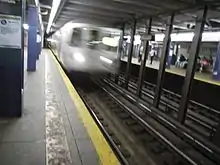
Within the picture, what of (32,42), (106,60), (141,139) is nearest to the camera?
(141,139)

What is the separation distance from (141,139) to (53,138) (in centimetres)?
281

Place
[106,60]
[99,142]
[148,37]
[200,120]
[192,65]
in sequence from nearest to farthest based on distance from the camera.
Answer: [99,142] → [192,65] → [200,120] → [148,37] → [106,60]

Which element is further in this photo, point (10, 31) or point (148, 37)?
point (148, 37)

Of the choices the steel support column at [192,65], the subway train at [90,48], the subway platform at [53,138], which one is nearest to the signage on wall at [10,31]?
the subway platform at [53,138]

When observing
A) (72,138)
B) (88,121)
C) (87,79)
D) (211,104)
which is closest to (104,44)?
(87,79)

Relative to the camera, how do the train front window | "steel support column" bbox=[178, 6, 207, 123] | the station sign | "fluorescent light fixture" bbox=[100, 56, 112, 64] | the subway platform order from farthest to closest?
"fluorescent light fixture" bbox=[100, 56, 112, 64], the train front window, the station sign, "steel support column" bbox=[178, 6, 207, 123], the subway platform

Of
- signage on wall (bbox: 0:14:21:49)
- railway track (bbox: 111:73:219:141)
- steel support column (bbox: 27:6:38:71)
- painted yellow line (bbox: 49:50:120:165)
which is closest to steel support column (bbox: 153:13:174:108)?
railway track (bbox: 111:73:219:141)

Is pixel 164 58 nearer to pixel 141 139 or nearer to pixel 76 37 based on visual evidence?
pixel 141 139

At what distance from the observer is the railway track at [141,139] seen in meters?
4.53

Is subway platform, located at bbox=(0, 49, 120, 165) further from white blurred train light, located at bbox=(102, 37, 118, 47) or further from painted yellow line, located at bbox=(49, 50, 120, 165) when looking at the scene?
white blurred train light, located at bbox=(102, 37, 118, 47)

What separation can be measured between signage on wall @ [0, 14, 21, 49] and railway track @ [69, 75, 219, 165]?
243cm

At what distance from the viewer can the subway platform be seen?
2597 mm

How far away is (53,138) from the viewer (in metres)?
3.12

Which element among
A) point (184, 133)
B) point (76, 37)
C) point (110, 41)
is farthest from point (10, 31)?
point (110, 41)
